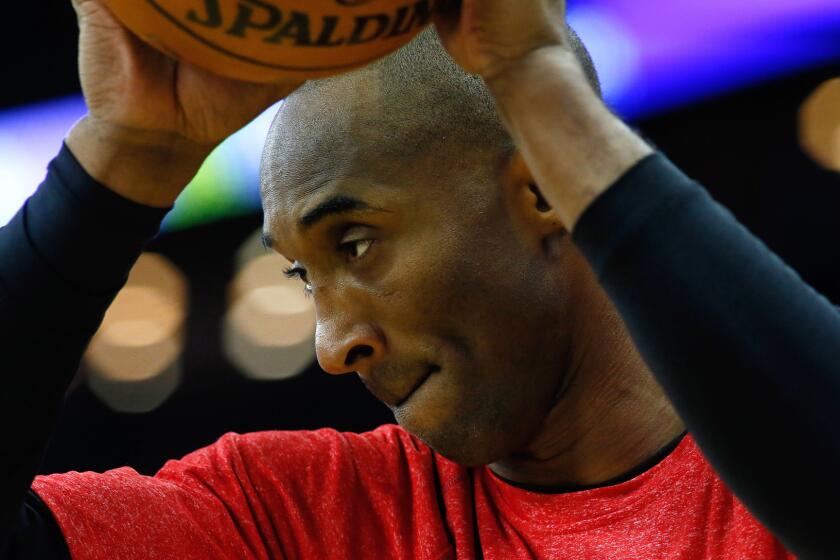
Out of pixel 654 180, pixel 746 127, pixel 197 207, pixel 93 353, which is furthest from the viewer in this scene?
pixel 93 353

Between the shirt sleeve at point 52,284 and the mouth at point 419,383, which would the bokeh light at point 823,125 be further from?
the shirt sleeve at point 52,284

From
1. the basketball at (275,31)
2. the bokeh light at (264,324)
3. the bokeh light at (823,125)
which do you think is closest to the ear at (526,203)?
the basketball at (275,31)

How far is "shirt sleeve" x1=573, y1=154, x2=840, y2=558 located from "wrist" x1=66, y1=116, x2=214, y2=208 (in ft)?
1.63

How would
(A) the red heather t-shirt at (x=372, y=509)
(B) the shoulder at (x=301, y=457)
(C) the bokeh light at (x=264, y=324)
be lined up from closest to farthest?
(A) the red heather t-shirt at (x=372, y=509), (B) the shoulder at (x=301, y=457), (C) the bokeh light at (x=264, y=324)

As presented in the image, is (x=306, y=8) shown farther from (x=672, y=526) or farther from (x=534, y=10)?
(x=672, y=526)

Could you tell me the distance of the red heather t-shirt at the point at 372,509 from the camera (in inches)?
58.6

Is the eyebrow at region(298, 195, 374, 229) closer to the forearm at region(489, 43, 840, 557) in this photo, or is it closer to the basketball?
the basketball

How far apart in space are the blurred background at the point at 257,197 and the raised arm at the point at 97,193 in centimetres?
224

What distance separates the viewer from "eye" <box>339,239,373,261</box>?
155 cm

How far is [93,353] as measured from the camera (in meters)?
4.56

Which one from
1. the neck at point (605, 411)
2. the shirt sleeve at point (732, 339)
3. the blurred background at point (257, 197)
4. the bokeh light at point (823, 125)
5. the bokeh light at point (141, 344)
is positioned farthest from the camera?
the bokeh light at point (141, 344)

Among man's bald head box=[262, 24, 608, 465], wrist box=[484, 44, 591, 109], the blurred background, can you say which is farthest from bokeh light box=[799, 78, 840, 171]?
wrist box=[484, 44, 591, 109]

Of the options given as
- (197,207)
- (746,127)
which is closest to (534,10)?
(746,127)

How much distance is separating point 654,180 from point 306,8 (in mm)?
361
